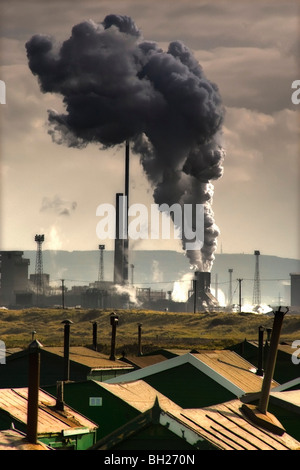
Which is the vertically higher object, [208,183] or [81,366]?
[208,183]

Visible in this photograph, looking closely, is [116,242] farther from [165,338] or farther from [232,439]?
[232,439]

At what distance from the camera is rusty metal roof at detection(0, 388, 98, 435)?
1106 inches

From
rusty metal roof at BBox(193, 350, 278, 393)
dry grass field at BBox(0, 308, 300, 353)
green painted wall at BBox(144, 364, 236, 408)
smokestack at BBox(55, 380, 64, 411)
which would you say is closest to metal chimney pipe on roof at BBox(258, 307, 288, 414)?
smokestack at BBox(55, 380, 64, 411)

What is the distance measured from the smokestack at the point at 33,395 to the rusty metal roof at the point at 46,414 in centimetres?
212

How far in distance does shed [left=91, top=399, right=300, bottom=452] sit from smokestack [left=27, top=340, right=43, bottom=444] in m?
2.94

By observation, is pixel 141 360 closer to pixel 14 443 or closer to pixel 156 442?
pixel 14 443

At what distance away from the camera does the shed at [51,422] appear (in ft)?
90.1

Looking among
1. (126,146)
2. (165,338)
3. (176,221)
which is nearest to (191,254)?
(176,221)

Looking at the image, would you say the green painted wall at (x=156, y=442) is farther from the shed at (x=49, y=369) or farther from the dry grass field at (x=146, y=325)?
the dry grass field at (x=146, y=325)

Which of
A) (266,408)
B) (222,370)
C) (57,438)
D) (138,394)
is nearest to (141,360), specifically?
(222,370)

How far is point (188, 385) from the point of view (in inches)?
1452

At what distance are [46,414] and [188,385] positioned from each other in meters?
8.72

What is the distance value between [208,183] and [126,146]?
51.3 feet
